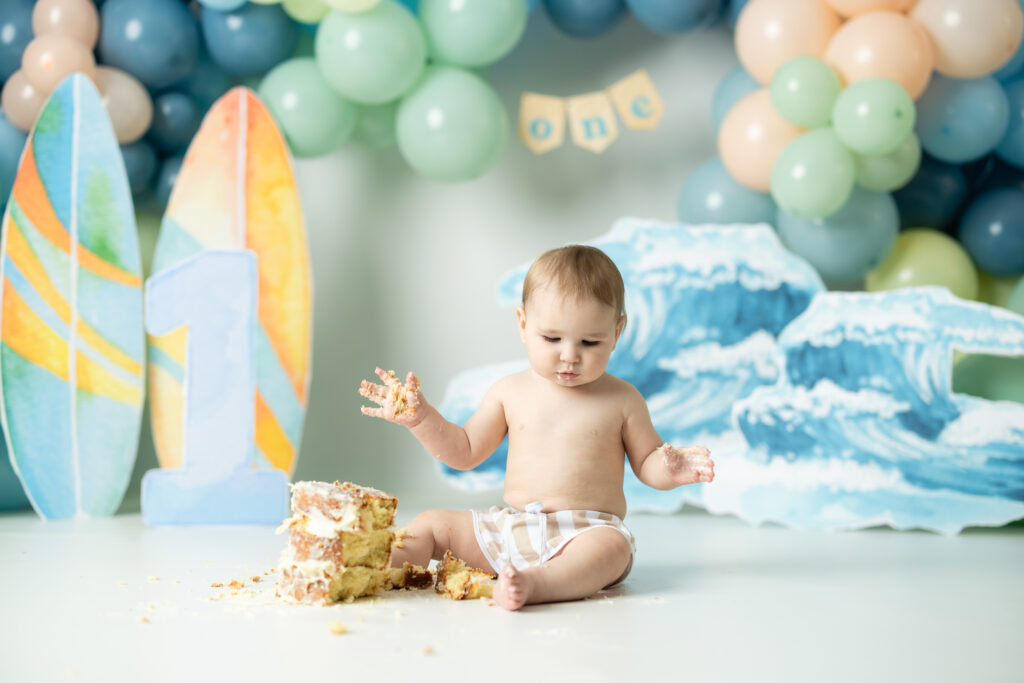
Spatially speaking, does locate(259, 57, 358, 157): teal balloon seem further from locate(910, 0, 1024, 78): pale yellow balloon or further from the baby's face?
locate(910, 0, 1024, 78): pale yellow balloon

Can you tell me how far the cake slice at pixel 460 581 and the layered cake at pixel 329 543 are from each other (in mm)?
129

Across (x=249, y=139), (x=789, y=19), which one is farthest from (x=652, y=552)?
(x=249, y=139)

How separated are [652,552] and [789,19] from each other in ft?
4.34

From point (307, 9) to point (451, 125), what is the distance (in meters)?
0.51

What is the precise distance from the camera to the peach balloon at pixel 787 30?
94.0 inches

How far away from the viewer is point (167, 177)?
2773mm

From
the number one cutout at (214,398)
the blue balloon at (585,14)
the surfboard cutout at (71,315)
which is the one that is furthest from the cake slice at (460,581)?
the blue balloon at (585,14)

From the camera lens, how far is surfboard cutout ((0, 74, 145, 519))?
8.18 ft

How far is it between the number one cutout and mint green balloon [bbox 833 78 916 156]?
149 cm

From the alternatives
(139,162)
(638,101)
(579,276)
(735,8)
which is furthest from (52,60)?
(735,8)

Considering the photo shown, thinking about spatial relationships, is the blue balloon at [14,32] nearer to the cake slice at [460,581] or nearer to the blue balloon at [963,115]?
the cake slice at [460,581]

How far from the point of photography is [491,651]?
1150mm

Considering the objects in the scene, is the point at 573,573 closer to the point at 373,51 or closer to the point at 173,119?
the point at 373,51

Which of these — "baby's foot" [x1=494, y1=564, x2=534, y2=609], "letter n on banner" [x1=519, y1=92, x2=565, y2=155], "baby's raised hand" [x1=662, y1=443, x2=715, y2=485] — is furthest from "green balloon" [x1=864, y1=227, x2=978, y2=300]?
"baby's foot" [x1=494, y1=564, x2=534, y2=609]
